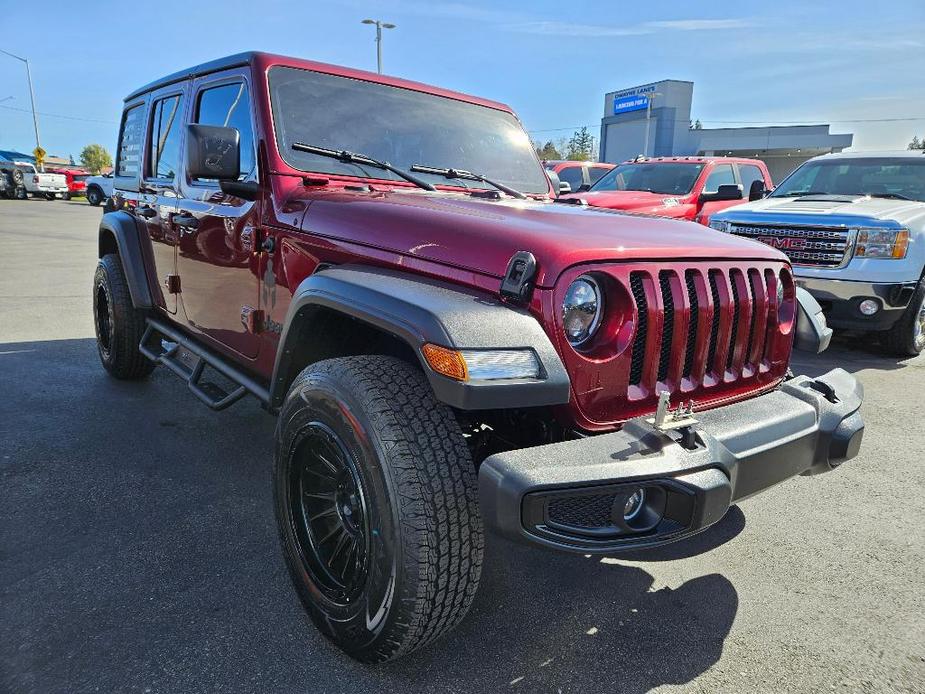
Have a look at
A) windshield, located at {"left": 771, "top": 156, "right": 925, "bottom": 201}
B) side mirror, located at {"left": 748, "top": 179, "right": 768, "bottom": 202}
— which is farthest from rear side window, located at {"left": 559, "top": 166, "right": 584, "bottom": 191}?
windshield, located at {"left": 771, "top": 156, "right": 925, "bottom": 201}

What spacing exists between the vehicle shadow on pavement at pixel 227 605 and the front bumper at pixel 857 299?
10.9ft

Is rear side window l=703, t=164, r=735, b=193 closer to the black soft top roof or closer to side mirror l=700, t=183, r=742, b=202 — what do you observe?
side mirror l=700, t=183, r=742, b=202

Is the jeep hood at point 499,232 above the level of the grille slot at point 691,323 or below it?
above

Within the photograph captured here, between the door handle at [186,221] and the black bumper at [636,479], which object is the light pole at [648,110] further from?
the black bumper at [636,479]

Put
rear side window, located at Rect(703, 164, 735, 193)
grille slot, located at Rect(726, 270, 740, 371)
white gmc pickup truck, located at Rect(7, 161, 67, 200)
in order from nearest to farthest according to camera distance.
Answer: grille slot, located at Rect(726, 270, 740, 371)
rear side window, located at Rect(703, 164, 735, 193)
white gmc pickup truck, located at Rect(7, 161, 67, 200)

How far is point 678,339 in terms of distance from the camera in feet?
6.75

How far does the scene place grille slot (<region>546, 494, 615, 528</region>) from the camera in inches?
70.0

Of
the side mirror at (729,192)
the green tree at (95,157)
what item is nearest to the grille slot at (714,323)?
the side mirror at (729,192)

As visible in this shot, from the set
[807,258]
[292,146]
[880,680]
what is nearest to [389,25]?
[807,258]

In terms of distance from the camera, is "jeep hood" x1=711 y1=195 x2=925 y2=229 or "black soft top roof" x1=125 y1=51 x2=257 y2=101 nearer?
"black soft top roof" x1=125 y1=51 x2=257 y2=101

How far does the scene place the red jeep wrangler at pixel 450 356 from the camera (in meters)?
1.72

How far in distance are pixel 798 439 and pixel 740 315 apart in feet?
1.54

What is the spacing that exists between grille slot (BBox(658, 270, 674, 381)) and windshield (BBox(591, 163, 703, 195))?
7673 millimetres

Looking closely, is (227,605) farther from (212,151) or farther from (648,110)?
(648,110)
